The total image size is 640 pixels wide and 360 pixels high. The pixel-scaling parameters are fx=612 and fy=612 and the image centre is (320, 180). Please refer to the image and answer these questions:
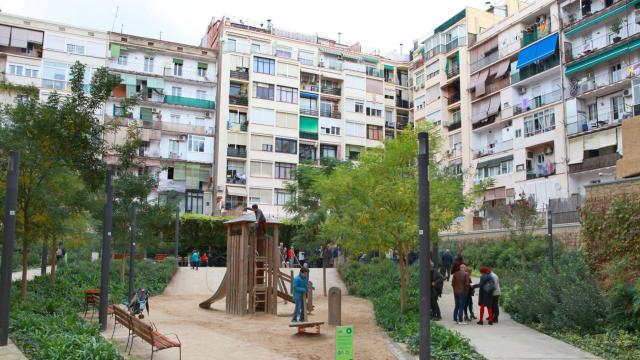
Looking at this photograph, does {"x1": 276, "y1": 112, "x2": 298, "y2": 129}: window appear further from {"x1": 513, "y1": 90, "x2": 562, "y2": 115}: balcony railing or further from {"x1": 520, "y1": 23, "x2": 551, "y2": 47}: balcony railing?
{"x1": 520, "y1": 23, "x2": 551, "y2": 47}: balcony railing

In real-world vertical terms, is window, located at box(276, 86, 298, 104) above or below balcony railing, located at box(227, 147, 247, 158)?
above

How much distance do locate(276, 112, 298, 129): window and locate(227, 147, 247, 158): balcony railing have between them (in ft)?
14.3

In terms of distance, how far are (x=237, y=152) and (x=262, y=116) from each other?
4257 millimetres

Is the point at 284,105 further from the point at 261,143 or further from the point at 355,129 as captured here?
the point at 355,129

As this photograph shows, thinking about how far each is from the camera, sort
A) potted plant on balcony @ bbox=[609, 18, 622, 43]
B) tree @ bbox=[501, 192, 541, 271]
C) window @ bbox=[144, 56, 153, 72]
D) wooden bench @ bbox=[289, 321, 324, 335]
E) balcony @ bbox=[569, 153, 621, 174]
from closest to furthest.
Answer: wooden bench @ bbox=[289, 321, 324, 335]
tree @ bbox=[501, 192, 541, 271]
balcony @ bbox=[569, 153, 621, 174]
potted plant on balcony @ bbox=[609, 18, 622, 43]
window @ bbox=[144, 56, 153, 72]

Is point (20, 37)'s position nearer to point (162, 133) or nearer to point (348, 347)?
point (162, 133)

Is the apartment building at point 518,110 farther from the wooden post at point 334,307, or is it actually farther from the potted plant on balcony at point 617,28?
the wooden post at point 334,307

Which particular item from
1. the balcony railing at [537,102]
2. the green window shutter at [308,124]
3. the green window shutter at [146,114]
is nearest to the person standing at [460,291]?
the balcony railing at [537,102]

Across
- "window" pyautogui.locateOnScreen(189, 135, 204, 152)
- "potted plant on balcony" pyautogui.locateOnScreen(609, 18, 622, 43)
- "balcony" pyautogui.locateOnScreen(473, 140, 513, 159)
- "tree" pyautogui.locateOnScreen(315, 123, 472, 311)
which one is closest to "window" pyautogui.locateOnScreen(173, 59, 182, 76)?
"window" pyautogui.locateOnScreen(189, 135, 204, 152)

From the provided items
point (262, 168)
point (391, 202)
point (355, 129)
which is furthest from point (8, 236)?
point (355, 129)

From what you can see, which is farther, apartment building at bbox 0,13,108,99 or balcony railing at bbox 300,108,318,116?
balcony railing at bbox 300,108,318,116

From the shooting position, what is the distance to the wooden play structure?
2042 centimetres

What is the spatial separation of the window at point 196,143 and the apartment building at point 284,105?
154cm

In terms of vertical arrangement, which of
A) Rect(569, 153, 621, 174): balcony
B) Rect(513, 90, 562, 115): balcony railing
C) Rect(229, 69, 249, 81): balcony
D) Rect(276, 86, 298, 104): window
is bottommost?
Rect(569, 153, 621, 174): balcony
